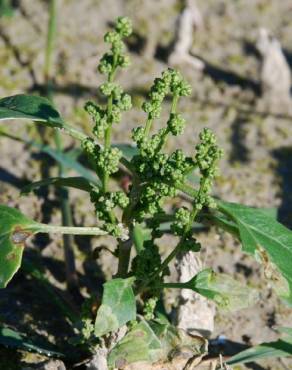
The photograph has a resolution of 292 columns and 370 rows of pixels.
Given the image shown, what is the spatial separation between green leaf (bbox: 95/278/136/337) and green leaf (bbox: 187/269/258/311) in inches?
6.8

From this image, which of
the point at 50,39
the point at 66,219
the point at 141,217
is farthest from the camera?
the point at 50,39

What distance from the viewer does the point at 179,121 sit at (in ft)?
5.79

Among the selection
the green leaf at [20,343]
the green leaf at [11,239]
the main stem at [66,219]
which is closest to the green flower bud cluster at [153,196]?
the green leaf at [11,239]

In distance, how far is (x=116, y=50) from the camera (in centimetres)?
176

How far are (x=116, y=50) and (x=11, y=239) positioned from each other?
0.47 m

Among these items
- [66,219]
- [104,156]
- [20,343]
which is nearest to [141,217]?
[104,156]

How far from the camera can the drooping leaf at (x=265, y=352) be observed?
6.83 feet

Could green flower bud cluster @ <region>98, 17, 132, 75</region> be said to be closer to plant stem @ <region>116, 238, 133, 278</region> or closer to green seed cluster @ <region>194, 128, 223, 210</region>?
green seed cluster @ <region>194, 128, 223, 210</region>

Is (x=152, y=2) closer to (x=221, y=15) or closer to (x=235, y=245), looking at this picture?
(x=221, y=15)

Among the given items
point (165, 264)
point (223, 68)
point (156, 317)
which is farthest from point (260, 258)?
point (223, 68)

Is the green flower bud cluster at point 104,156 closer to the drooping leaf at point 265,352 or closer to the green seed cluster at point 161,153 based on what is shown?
the green seed cluster at point 161,153

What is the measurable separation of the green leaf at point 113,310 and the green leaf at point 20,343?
0.41 m

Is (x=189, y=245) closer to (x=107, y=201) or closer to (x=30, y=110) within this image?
(x=107, y=201)

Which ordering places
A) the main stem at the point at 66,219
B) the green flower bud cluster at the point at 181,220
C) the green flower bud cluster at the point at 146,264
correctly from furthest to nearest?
the main stem at the point at 66,219, the green flower bud cluster at the point at 146,264, the green flower bud cluster at the point at 181,220
